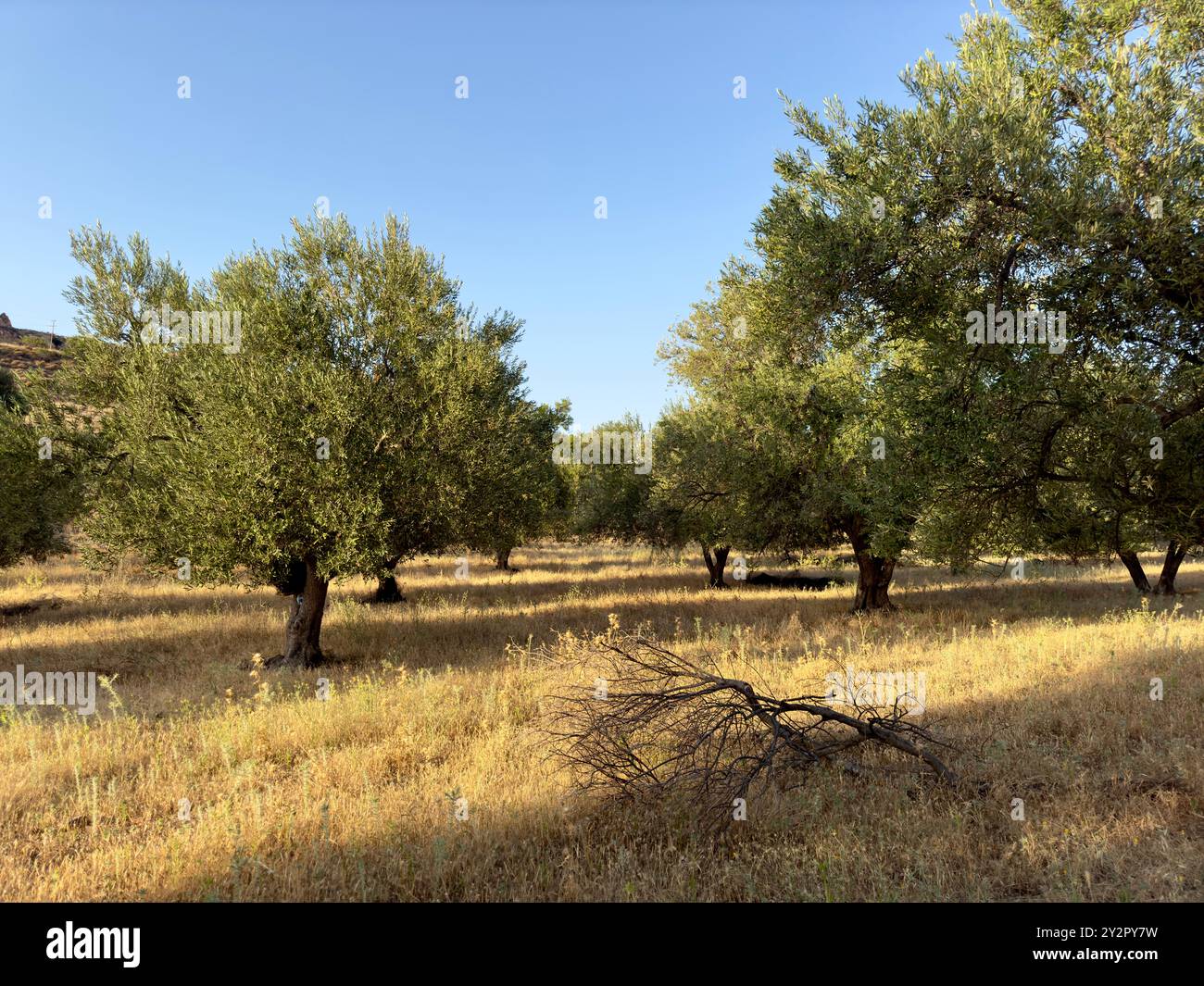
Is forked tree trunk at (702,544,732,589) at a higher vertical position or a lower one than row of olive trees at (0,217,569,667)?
lower

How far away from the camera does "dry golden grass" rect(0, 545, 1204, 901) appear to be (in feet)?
16.0

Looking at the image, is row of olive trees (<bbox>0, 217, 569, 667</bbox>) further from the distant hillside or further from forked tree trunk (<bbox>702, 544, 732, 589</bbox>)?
the distant hillside

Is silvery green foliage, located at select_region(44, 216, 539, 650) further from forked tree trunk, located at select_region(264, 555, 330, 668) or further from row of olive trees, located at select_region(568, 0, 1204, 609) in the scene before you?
row of olive trees, located at select_region(568, 0, 1204, 609)

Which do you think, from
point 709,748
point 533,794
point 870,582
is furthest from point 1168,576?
point 533,794

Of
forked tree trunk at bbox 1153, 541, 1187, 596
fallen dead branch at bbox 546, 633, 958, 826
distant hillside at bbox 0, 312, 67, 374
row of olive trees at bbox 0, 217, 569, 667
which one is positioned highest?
distant hillside at bbox 0, 312, 67, 374

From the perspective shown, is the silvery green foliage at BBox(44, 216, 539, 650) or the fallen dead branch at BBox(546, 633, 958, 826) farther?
the silvery green foliage at BBox(44, 216, 539, 650)

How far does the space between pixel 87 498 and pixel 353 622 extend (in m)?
7.91

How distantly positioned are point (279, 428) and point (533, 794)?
10.2 m

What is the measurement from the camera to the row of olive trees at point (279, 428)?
13.1 m

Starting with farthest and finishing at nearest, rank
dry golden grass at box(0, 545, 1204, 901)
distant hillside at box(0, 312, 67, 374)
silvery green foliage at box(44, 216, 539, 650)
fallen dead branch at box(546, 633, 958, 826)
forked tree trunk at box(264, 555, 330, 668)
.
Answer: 1. distant hillside at box(0, 312, 67, 374)
2. forked tree trunk at box(264, 555, 330, 668)
3. silvery green foliage at box(44, 216, 539, 650)
4. fallen dead branch at box(546, 633, 958, 826)
5. dry golden grass at box(0, 545, 1204, 901)

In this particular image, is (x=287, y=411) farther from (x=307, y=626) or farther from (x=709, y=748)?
(x=709, y=748)

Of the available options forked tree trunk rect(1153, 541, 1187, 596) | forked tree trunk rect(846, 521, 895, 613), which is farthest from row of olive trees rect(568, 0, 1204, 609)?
forked tree trunk rect(1153, 541, 1187, 596)

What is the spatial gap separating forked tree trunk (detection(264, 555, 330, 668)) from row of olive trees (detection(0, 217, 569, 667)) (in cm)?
5

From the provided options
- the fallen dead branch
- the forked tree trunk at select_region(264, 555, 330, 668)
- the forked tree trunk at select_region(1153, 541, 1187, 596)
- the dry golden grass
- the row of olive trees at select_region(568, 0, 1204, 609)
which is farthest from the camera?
the forked tree trunk at select_region(1153, 541, 1187, 596)
